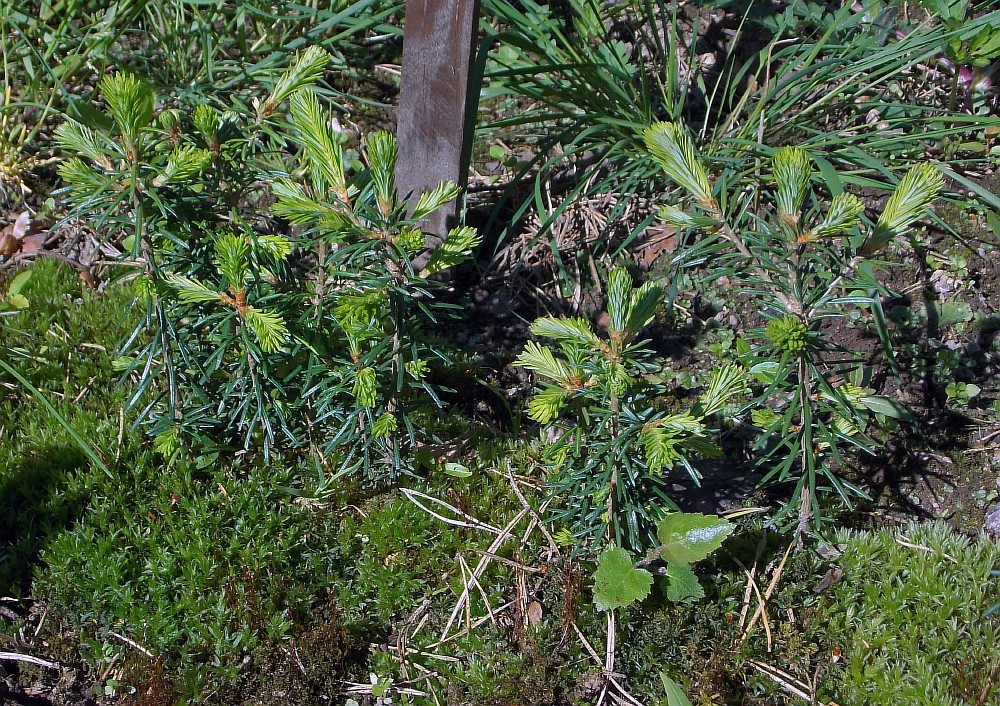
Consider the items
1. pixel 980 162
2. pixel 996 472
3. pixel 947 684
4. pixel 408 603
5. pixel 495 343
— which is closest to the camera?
pixel 947 684

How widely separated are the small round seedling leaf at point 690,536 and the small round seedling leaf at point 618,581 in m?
0.10

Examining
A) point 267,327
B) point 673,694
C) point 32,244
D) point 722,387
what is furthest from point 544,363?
point 32,244

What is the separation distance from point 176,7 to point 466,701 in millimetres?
3502

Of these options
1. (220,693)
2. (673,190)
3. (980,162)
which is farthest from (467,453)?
(980,162)

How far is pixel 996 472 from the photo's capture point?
2.74m

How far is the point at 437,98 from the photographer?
2.68m

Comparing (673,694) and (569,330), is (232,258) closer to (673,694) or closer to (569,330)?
(569,330)

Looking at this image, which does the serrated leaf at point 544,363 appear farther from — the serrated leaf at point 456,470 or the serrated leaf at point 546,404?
the serrated leaf at point 456,470

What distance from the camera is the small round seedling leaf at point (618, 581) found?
7.04 feet

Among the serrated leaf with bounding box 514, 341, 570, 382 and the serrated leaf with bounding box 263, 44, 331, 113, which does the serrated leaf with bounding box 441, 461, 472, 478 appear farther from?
the serrated leaf with bounding box 263, 44, 331, 113

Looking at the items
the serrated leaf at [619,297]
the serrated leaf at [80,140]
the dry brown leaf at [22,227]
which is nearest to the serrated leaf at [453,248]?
the serrated leaf at [619,297]

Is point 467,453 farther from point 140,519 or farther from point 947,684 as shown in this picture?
point 947,684

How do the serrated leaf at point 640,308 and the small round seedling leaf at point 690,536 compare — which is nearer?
the serrated leaf at point 640,308

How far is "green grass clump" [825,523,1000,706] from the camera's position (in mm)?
2199
